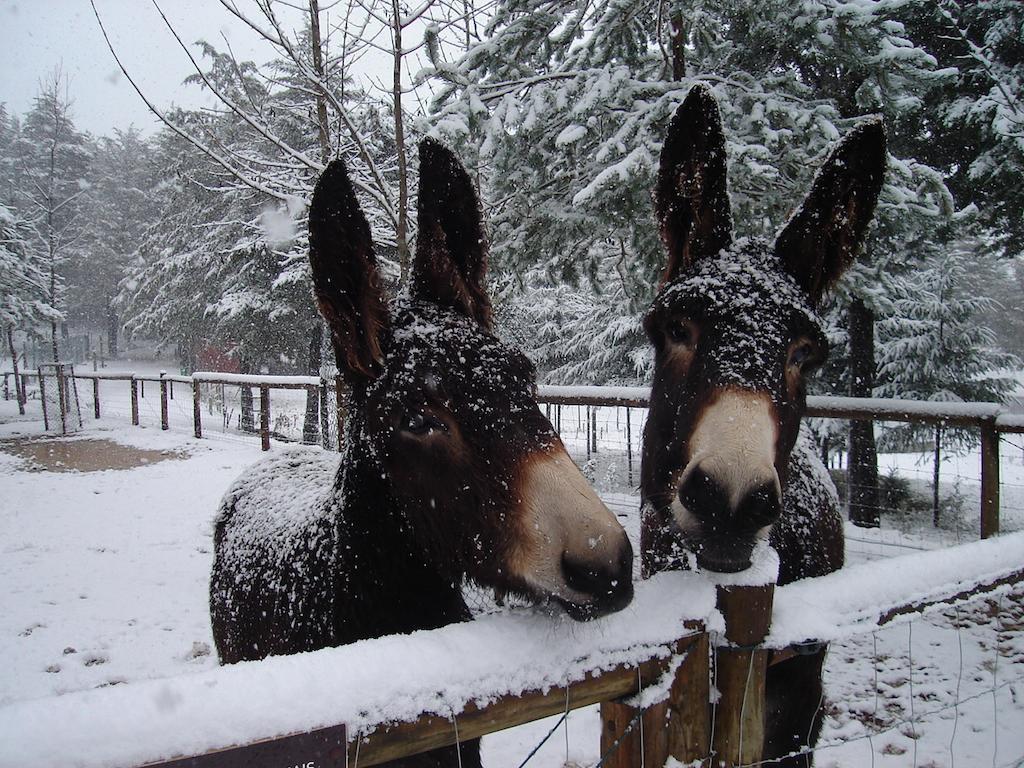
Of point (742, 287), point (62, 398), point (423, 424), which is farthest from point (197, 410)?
point (742, 287)

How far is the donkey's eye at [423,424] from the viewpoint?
1484 mm

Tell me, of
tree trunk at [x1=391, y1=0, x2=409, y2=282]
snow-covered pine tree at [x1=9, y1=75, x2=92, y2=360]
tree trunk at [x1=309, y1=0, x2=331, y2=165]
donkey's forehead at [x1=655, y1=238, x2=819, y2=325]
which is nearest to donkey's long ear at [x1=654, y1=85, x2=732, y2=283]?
donkey's forehead at [x1=655, y1=238, x2=819, y2=325]

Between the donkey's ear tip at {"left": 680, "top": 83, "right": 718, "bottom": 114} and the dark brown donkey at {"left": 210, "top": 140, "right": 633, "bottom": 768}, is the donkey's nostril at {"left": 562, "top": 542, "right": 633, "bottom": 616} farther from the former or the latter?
the donkey's ear tip at {"left": 680, "top": 83, "right": 718, "bottom": 114}

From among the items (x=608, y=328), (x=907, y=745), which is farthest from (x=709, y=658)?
(x=608, y=328)

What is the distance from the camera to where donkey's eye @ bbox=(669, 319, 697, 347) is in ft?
6.36

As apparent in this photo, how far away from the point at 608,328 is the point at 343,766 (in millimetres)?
13026

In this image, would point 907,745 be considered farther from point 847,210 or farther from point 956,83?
point 956,83

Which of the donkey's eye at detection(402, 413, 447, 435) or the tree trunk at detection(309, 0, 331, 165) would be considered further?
the tree trunk at detection(309, 0, 331, 165)

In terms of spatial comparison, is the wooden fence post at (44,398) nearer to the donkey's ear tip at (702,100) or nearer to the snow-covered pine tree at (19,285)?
the snow-covered pine tree at (19,285)

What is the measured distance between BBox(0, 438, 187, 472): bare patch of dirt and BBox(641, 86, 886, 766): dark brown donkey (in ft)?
37.0

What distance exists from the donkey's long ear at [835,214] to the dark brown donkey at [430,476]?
46.4 inches

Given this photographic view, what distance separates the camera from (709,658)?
1267 millimetres

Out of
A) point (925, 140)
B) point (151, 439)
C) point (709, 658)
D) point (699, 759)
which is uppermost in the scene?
point (925, 140)

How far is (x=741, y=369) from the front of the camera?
1.68 meters
